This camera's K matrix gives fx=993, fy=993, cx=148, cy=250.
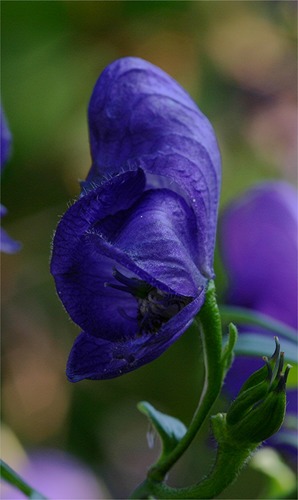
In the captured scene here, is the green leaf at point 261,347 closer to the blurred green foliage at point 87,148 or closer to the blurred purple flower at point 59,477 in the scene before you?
the blurred purple flower at point 59,477

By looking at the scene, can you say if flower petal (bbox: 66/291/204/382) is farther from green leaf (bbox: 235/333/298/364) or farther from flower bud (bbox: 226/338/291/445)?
green leaf (bbox: 235/333/298/364)

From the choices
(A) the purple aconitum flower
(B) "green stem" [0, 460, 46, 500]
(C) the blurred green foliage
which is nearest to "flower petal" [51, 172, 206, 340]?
(A) the purple aconitum flower

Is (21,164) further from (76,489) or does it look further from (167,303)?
(167,303)

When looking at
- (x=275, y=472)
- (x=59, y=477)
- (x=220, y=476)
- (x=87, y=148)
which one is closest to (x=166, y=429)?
(x=220, y=476)

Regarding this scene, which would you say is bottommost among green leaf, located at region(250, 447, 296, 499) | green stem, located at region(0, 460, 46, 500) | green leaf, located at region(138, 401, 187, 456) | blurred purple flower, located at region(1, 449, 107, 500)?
blurred purple flower, located at region(1, 449, 107, 500)

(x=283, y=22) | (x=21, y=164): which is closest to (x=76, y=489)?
(x=21, y=164)
